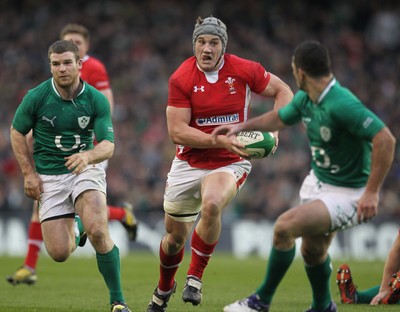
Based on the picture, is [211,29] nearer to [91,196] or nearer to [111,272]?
[91,196]

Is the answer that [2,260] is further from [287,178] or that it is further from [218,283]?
[287,178]

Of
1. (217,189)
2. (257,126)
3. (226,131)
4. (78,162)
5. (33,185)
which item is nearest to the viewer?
(257,126)

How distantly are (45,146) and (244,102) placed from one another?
194cm

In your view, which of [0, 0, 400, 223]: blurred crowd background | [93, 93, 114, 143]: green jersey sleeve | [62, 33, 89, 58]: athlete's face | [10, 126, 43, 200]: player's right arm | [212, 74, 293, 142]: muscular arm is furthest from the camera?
[0, 0, 400, 223]: blurred crowd background

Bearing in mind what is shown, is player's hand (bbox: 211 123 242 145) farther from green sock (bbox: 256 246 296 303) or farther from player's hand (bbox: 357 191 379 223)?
player's hand (bbox: 357 191 379 223)

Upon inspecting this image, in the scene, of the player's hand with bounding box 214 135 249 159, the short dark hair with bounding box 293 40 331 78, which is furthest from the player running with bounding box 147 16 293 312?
the short dark hair with bounding box 293 40 331 78

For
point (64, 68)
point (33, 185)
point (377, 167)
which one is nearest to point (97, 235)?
point (33, 185)

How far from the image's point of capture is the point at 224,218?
17688 mm

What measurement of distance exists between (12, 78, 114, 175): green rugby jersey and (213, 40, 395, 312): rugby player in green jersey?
62.8 inches

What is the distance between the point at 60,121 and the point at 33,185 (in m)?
0.63

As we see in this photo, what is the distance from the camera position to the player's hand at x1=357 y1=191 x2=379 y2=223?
20.6 feet

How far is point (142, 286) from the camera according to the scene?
10805 millimetres

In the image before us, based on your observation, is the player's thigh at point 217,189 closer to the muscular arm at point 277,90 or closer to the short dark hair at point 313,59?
the muscular arm at point 277,90

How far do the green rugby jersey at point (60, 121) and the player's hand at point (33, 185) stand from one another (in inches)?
6.5
